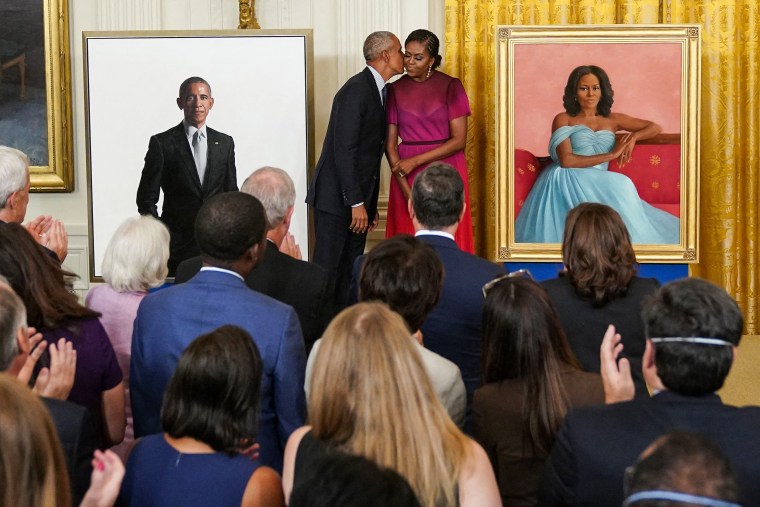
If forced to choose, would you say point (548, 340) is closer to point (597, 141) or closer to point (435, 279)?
point (435, 279)

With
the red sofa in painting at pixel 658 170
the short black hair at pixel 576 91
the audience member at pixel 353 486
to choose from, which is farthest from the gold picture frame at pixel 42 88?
the audience member at pixel 353 486

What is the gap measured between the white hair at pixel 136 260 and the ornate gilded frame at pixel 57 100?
4129 millimetres

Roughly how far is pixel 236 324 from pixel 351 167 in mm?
3493

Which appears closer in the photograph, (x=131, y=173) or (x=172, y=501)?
(x=172, y=501)

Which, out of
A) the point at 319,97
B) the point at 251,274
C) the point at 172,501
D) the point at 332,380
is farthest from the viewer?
the point at 319,97

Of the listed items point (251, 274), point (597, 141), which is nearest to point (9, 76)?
point (597, 141)

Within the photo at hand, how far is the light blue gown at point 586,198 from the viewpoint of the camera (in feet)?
21.8

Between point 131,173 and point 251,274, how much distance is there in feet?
11.7

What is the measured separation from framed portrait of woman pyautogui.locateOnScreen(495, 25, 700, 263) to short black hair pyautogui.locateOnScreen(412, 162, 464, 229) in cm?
280

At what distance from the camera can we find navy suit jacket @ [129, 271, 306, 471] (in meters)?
3.00

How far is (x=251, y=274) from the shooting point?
370 centimetres

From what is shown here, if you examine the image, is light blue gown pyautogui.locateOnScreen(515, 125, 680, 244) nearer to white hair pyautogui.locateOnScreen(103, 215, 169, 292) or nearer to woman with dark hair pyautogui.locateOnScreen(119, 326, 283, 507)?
white hair pyautogui.locateOnScreen(103, 215, 169, 292)

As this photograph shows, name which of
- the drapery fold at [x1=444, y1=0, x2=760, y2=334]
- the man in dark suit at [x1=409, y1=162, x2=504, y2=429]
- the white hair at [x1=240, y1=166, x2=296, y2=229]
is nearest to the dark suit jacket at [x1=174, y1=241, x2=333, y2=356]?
the white hair at [x1=240, y1=166, x2=296, y2=229]

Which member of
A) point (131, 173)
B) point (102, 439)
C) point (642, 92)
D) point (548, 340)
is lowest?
point (102, 439)
